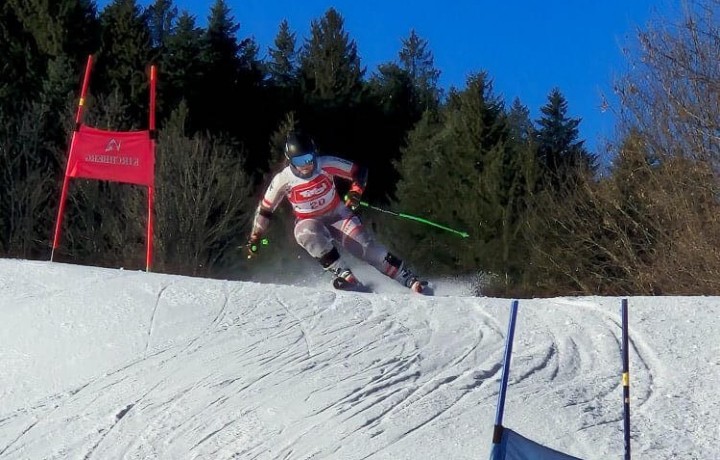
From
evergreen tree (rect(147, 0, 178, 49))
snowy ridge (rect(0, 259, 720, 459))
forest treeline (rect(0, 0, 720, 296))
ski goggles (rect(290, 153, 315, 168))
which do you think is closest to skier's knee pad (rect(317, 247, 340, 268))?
ski goggles (rect(290, 153, 315, 168))

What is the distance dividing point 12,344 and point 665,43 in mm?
15806

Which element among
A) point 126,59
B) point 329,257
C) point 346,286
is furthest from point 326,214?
point 126,59

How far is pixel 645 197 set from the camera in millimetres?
22984

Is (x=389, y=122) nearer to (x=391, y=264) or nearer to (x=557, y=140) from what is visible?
(x=557, y=140)

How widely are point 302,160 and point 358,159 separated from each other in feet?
84.3

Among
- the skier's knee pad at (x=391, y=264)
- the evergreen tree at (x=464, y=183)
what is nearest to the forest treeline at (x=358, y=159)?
the evergreen tree at (x=464, y=183)

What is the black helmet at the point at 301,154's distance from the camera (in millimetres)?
12602

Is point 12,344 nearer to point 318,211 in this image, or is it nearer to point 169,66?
point 318,211

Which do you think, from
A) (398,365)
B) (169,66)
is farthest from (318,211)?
(169,66)

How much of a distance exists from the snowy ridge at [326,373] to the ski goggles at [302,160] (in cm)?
202

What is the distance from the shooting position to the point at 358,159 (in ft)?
125

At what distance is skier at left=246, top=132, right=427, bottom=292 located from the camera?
12688 mm

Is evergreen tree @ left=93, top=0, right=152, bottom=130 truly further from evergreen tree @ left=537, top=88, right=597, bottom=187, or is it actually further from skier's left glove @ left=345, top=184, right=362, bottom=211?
skier's left glove @ left=345, top=184, right=362, bottom=211

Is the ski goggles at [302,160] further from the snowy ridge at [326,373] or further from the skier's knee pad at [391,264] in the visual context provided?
the snowy ridge at [326,373]
